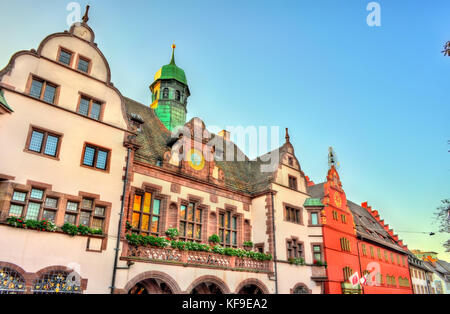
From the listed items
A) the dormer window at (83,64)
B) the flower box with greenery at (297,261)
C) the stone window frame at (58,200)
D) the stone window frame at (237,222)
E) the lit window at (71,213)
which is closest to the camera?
the stone window frame at (58,200)

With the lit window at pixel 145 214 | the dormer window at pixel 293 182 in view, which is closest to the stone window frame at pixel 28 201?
the lit window at pixel 145 214

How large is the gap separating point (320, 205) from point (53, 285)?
22.5m

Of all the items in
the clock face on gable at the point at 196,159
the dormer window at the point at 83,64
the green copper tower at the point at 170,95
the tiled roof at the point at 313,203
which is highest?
the green copper tower at the point at 170,95

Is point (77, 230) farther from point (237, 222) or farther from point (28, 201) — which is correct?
point (237, 222)

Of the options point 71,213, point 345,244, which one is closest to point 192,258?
point 71,213

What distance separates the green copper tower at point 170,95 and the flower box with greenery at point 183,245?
1335 cm

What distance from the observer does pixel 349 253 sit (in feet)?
109

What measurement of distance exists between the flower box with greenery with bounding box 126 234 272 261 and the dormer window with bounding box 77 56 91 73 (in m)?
9.80

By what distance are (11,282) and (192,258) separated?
30.9 feet

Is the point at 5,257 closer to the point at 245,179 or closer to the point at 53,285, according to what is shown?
the point at 53,285

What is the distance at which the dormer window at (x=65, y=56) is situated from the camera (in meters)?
18.8

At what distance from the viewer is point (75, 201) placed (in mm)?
16953

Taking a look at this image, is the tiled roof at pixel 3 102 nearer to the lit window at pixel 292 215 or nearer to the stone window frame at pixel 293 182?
the lit window at pixel 292 215
